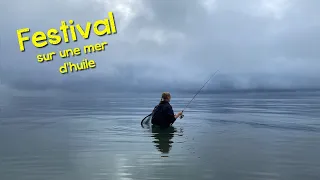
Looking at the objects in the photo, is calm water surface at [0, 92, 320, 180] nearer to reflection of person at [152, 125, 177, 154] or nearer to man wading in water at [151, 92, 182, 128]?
reflection of person at [152, 125, 177, 154]

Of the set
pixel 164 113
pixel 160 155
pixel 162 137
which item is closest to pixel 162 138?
pixel 162 137

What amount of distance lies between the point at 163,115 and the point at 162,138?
2746mm

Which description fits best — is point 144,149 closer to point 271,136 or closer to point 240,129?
point 271,136

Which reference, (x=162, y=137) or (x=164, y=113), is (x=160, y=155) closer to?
(x=162, y=137)

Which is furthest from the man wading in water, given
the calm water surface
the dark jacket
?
the calm water surface

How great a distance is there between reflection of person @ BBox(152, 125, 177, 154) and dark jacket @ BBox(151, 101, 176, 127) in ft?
1.52

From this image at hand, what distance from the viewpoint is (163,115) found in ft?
64.4

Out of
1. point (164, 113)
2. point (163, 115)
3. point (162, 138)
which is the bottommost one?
point (162, 138)

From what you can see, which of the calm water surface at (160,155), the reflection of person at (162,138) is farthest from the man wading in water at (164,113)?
the calm water surface at (160,155)

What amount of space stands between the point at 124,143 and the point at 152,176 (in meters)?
6.20

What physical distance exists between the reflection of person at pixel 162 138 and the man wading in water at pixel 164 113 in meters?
0.45

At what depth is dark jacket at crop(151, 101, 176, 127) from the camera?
→ 63.8 feet

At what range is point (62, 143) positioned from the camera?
51.6 ft

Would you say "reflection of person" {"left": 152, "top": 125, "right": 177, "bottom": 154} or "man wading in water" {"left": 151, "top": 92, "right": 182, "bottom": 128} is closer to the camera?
"reflection of person" {"left": 152, "top": 125, "right": 177, "bottom": 154}
